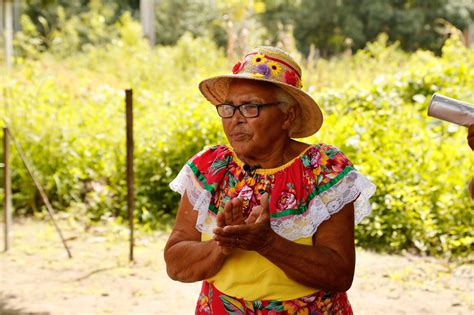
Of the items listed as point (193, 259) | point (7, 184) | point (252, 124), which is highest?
point (252, 124)

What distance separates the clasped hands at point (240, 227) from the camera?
175 centimetres

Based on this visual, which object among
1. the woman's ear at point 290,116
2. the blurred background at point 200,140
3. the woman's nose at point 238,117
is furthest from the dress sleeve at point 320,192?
the blurred background at point 200,140

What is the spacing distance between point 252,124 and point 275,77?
0.48 feet

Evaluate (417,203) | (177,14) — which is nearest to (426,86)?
Result: (417,203)

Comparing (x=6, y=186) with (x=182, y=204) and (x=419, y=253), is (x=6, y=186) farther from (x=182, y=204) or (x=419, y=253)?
(x=182, y=204)

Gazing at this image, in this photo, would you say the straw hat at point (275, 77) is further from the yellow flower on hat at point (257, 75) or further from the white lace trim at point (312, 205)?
the white lace trim at point (312, 205)

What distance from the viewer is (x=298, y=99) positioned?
2090 millimetres

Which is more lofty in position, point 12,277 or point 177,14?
point 177,14

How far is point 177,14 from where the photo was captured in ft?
95.3

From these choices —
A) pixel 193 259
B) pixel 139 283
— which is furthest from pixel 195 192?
pixel 139 283

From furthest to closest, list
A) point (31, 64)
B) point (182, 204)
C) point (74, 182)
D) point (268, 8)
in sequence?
1. point (268, 8)
2. point (31, 64)
3. point (74, 182)
4. point (182, 204)

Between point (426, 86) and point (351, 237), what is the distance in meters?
6.16

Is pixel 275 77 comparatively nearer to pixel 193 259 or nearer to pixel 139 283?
pixel 193 259

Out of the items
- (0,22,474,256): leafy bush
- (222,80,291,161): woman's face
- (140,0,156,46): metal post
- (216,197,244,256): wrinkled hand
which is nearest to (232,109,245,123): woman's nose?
(222,80,291,161): woman's face
